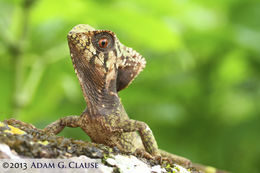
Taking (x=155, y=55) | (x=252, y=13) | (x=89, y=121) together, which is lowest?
(x=89, y=121)

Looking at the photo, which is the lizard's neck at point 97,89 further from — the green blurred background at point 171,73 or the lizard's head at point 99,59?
the green blurred background at point 171,73

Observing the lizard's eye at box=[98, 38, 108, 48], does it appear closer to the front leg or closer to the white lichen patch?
the front leg

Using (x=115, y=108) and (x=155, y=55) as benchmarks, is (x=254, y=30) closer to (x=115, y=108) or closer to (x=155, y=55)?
(x=155, y=55)

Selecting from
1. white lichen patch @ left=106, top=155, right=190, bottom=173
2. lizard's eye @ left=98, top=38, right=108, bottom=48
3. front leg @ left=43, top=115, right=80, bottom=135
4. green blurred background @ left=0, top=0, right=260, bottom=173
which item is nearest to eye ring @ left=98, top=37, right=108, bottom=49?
lizard's eye @ left=98, top=38, right=108, bottom=48

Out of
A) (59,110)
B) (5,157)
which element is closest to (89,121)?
(5,157)

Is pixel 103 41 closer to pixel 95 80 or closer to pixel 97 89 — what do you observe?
pixel 95 80

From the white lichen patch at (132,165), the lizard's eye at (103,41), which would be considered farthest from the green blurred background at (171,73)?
the white lichen patch at (132,165)

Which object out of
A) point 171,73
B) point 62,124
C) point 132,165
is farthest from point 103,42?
point 171,73
